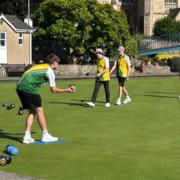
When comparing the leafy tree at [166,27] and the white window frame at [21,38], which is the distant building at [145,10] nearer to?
the leafy tree at [166,27]

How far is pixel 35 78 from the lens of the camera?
1164cm

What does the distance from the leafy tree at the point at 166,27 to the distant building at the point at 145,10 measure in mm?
6447

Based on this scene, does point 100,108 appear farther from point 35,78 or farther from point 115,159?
point 115,159

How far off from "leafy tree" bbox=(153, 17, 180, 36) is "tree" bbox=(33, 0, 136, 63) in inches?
1272

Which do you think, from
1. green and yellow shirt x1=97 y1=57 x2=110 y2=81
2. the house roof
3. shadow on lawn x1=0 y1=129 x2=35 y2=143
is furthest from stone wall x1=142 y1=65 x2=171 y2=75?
shadow on lawn x1=0 y1=129 x2=35 y2=143

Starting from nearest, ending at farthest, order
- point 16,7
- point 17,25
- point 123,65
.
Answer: point 123,65, point 17,25, point 16,7

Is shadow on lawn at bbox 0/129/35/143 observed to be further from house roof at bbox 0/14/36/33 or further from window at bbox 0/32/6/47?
window at bbox 0/32/6/47

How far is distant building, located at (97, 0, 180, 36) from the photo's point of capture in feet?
352

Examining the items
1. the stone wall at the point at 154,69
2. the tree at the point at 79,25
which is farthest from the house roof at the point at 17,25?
the stone wall at the point at 154,69

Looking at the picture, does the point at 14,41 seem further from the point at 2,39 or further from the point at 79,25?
the point at 79,25

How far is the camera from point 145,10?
11056 cm

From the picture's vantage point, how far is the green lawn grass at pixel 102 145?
368 inches

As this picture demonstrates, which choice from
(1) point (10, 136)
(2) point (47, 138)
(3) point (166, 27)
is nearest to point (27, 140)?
(2) point (47, 138)

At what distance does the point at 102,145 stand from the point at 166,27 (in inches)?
3344
